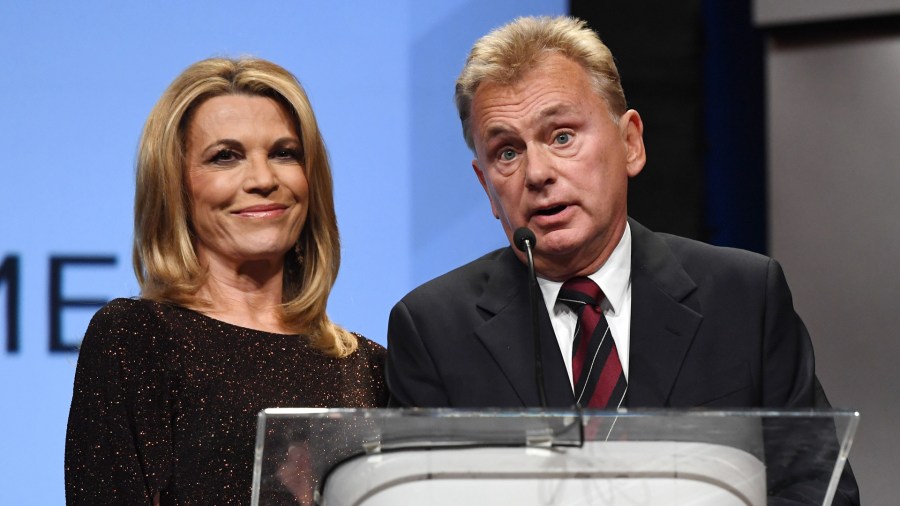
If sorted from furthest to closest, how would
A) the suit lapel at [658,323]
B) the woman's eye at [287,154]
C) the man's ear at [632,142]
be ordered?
the woman's eye at [287,154] → the man's ear at [632,142] → the suit lapel at [658,323]

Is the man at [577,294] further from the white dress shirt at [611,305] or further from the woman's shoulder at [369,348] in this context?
the woman's shoulder at [369,348]

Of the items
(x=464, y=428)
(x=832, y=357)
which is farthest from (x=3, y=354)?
(x=832, y=357)

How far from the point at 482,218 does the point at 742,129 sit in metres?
0.88

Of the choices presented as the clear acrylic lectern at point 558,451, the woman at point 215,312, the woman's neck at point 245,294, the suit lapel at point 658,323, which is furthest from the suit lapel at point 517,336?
the clear acrylic lectern at point 558,451

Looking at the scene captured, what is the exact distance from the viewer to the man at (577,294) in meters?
1.70

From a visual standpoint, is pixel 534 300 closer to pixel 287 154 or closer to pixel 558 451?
pixel 558 451

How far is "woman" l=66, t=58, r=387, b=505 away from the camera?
179 centimetres

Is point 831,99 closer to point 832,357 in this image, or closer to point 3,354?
point 832,357

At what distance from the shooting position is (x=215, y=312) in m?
2.01

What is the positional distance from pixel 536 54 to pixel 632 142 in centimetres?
25

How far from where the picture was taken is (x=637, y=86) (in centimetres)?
290

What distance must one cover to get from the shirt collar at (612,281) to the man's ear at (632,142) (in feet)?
0.47

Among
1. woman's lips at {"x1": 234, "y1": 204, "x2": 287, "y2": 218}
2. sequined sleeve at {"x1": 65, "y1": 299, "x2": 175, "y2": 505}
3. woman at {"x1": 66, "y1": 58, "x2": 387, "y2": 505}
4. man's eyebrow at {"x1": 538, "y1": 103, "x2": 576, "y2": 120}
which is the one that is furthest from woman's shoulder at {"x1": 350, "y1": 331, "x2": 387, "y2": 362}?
man's eyebrow at {"x1": 538, "y1": 103, "x2": 576, "y2": 120}

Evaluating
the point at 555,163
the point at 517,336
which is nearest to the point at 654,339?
the point at 517,336
